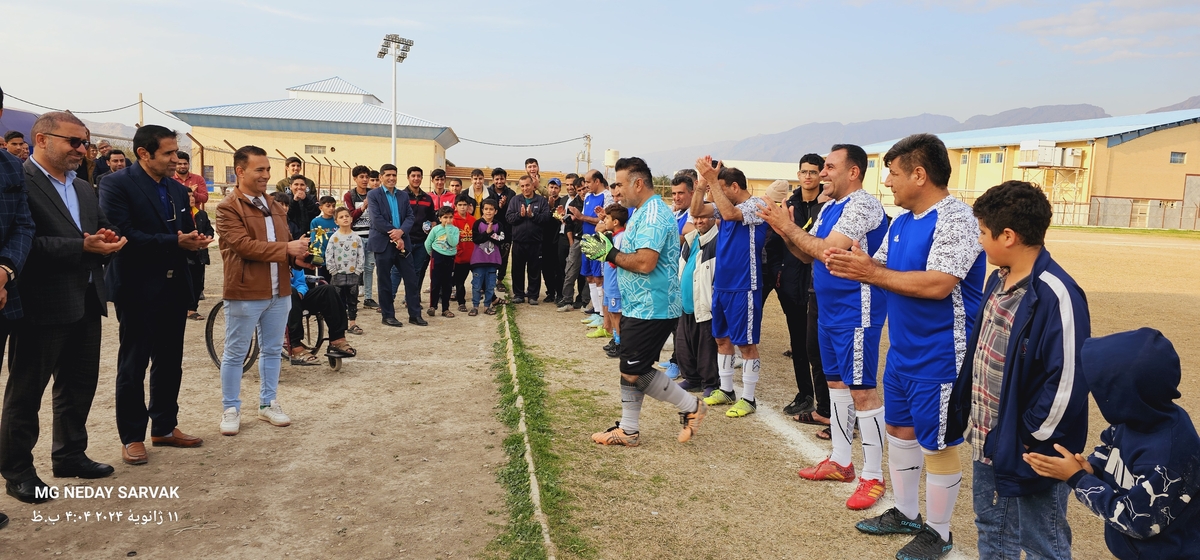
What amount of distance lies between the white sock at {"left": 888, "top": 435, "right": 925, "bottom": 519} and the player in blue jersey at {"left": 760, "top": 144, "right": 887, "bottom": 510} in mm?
350

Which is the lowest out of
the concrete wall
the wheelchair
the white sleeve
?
the wheelchair

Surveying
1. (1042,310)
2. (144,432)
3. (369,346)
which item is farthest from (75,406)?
(1042,310)

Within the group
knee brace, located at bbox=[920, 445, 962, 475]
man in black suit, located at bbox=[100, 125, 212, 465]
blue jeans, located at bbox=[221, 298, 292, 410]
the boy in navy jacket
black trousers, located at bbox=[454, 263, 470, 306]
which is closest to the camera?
the boy in navy jacket

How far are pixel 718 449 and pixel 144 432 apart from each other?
3.94 meters

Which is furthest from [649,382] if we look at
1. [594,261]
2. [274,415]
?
[594,261]

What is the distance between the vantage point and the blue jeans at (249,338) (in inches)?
205

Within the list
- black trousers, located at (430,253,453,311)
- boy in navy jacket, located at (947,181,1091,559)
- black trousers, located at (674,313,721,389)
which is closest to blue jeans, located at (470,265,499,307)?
black trousers, located at (430,253,453,311)

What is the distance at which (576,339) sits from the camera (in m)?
9.20

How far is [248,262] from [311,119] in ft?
158

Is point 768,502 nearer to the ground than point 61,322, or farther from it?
nearer to the ground

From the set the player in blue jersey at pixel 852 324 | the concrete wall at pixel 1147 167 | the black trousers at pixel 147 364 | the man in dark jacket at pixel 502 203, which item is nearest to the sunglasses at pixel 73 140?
the black trousers at pixel 147 364

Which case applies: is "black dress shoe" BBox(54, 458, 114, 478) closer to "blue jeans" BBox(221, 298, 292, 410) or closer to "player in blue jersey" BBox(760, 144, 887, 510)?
"blue jeans" BBox(221, 298, 292, 410)

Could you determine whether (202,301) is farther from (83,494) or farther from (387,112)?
(387,112)

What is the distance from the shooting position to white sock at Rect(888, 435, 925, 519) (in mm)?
3725
